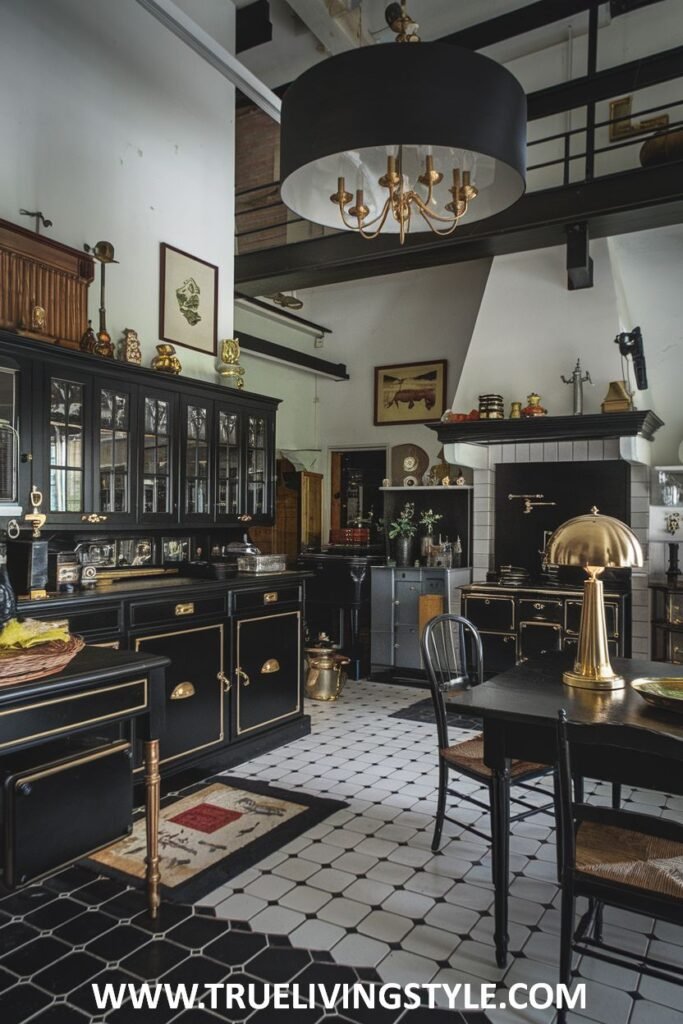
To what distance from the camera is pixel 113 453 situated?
4070 millimetres

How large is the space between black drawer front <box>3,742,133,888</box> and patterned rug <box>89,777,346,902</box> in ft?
1.46

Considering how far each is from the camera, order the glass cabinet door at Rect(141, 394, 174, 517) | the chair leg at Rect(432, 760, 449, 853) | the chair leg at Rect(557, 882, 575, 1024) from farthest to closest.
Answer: the glass cabinet door at Rect(141, 394, 174, 517) → the chair leg at Rect(432, 760, 449, 853) → the chair leg at Rect(557, 882, 575, 1024)

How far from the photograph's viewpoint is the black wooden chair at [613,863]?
1868mm

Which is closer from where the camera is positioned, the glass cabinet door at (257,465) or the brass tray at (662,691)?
the brass tray at (662,691)

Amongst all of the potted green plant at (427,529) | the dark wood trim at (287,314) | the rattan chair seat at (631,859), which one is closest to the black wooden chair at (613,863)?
the rattan chair seat at (631,859)

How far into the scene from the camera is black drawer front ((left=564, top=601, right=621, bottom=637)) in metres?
5.84

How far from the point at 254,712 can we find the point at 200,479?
5.16 ft

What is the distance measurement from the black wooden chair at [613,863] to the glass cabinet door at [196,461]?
3066mm

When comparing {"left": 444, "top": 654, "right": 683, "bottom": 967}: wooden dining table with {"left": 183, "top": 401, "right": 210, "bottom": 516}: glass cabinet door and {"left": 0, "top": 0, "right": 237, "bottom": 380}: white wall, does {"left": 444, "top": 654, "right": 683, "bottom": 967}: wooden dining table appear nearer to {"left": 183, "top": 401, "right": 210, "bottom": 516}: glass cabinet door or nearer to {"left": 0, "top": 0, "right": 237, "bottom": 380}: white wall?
{"left": 183, "top": 401, "right": 210, "bottom": 516}: glass cabinet door

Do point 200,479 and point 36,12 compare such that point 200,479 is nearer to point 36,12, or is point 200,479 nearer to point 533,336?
point 36,12

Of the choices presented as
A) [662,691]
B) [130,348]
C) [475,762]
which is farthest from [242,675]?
[662,691]

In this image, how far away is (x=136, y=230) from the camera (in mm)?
4586

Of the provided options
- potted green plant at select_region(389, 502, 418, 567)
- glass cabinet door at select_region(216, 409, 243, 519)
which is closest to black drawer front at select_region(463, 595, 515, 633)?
potted green plant at select_region(389, 502, 418, 567)

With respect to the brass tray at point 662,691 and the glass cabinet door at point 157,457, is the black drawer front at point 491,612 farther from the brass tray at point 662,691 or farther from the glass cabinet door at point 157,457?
the brass tray at point 662,691
